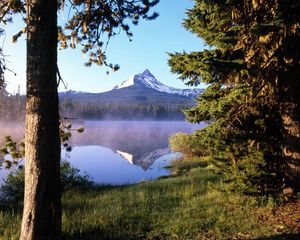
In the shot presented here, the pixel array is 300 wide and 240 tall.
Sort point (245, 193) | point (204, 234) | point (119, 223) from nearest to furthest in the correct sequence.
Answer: point (204, 234), point (119, 223), point (245, 193)

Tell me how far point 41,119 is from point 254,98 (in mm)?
5574

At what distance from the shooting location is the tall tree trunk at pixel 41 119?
6355 mm

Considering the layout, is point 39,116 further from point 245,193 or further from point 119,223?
point 245,193

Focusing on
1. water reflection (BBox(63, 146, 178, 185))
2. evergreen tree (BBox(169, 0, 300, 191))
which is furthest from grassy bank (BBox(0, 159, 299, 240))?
water reflection (BBox(63, 146, 178, 185))

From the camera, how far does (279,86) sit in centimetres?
1009

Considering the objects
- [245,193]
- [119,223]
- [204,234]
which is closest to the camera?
[204,234]

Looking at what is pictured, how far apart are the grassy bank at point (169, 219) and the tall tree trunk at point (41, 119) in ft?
5.11

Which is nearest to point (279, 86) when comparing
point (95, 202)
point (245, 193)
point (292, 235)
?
point (245, 193)

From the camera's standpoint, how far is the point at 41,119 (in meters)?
6.33

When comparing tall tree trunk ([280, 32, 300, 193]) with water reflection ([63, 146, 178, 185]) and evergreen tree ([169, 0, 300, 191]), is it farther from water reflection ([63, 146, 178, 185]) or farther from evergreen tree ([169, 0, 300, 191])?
water reflection ([63, 146, 178, 185])

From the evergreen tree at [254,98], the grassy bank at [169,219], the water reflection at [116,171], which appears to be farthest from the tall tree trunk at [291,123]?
the water reflection at [116,171]

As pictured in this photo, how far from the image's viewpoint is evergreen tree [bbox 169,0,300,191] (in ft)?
31.6

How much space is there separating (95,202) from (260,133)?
5.82 meters

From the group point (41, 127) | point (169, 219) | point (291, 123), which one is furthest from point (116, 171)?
point (41, 127)
